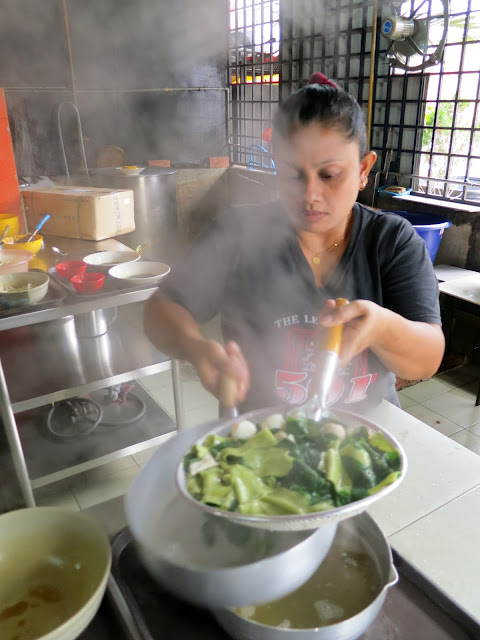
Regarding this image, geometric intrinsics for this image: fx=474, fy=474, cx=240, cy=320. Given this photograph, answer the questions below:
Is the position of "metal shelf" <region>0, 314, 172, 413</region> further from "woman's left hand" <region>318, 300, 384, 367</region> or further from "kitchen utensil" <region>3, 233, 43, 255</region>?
"woman's left hand" <region>318, 300, 384, 367</region>

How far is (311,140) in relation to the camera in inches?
44.0

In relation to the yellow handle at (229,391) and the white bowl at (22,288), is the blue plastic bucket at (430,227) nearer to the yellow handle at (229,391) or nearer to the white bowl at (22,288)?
the white bowl at (22,288)

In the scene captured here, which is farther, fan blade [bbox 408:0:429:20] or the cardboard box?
fan blade [bbox 408:0:429:20]

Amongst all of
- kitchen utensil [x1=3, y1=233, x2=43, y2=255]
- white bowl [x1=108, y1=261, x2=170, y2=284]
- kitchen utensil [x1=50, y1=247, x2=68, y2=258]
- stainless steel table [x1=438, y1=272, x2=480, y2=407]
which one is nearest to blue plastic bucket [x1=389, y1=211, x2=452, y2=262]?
stainless steel table [x1=438, y1=272, x2=480, y2=407]

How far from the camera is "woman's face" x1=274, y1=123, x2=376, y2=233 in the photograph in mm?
1119

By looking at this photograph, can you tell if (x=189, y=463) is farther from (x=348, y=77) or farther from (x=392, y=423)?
(x=348, y=77)

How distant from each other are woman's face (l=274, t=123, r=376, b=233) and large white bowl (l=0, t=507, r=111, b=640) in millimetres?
846

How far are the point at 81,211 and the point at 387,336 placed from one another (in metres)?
1.90

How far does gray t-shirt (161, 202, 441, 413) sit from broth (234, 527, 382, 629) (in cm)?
56

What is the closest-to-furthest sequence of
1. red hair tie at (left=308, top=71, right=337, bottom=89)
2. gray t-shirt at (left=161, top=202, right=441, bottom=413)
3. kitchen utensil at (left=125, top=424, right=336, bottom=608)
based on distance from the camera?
kitchen utensil at (left=125, top=424, right=336, bottom=608) < red hair tie at (left=308, top=71, right=337, bottom=89) < gray t-shirt at (left=161, top=202, right=441, bottom=413)

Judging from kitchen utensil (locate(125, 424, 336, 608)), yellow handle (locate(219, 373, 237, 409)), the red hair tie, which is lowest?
kitchen utensil (locate(125, 424, 336, 608))

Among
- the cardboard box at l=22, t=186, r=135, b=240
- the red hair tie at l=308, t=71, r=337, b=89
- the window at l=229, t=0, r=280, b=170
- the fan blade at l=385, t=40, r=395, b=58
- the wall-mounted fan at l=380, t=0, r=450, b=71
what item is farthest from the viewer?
the window at l=229, t=0, r=280, b=170

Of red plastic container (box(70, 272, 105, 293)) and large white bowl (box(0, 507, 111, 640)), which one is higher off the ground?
red plastic container (box(70, 272, 105, 293))

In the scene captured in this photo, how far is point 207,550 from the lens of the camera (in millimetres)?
682
